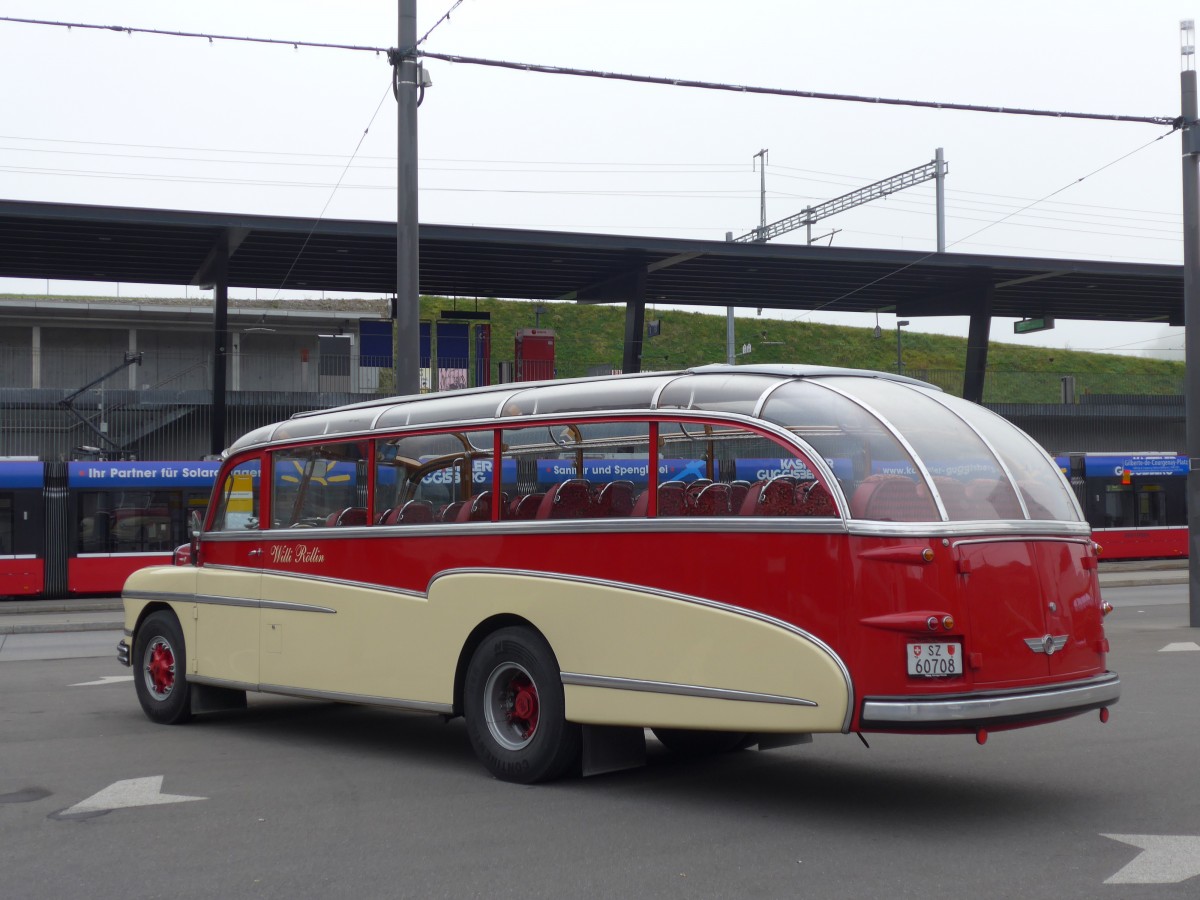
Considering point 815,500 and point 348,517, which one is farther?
point 348,517

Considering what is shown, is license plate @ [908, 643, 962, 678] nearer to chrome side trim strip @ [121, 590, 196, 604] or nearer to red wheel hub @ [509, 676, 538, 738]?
red wheel hub @ [509, 676, 538, 738]

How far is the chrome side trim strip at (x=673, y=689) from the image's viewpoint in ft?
23.0

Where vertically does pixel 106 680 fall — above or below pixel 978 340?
below

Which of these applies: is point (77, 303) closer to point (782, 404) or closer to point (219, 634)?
point (219, 634)

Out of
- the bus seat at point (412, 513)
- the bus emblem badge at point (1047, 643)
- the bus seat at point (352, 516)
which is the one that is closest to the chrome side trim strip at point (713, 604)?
the bus seat at point (412, 513)

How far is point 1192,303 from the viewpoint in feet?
65.5

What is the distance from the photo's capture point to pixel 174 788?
27.5 ft

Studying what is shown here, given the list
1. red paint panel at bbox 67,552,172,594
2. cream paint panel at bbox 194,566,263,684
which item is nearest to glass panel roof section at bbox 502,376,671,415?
cream paint panel at bbox 194,566,263,684

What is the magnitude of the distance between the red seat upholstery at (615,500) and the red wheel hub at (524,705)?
110 centimetres

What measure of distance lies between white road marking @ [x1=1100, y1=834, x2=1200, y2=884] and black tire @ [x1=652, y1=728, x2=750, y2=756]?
299cm

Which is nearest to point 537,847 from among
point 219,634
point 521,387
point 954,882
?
point 954,882

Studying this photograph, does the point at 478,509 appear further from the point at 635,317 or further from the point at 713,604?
the point at 635,317

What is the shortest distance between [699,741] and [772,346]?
3321 inches

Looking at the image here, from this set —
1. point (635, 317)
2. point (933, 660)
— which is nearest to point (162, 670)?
point (933, 660)
